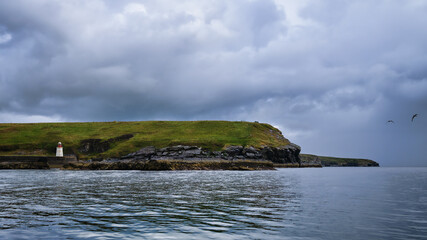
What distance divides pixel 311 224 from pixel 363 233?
2.27 m

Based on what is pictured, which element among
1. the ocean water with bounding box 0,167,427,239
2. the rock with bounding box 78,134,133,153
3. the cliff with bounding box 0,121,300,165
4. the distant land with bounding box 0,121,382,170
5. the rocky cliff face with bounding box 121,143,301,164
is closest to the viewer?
the ocean water with bounding box 0,167,427,239

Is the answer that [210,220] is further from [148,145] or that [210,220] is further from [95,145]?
[95,145]

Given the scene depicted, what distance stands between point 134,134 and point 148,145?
873 inches

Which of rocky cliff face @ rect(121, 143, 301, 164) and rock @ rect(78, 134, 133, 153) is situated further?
rock @ rect(78, 134, 133, 153)

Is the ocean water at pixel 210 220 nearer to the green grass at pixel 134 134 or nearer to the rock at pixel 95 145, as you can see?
the green grass at pixel 134 134

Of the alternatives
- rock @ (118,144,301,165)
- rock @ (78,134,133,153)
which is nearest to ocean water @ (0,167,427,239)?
rock @ (118,144,301,165)

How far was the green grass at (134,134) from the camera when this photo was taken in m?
134

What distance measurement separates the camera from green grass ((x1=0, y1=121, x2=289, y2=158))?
134 metres

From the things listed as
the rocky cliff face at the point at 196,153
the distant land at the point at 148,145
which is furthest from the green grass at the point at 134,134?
the rocky cliff face at the point at 196,153

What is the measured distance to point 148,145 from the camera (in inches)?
5354

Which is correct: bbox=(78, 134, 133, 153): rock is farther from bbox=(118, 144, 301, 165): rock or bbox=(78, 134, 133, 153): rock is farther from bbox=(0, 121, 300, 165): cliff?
bbox=(118, 144, 301, 165): rock

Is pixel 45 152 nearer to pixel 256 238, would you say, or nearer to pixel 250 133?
pixel 250 133

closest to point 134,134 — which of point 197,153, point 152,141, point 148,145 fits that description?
point 152,141

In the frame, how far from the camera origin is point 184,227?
45.0ft
